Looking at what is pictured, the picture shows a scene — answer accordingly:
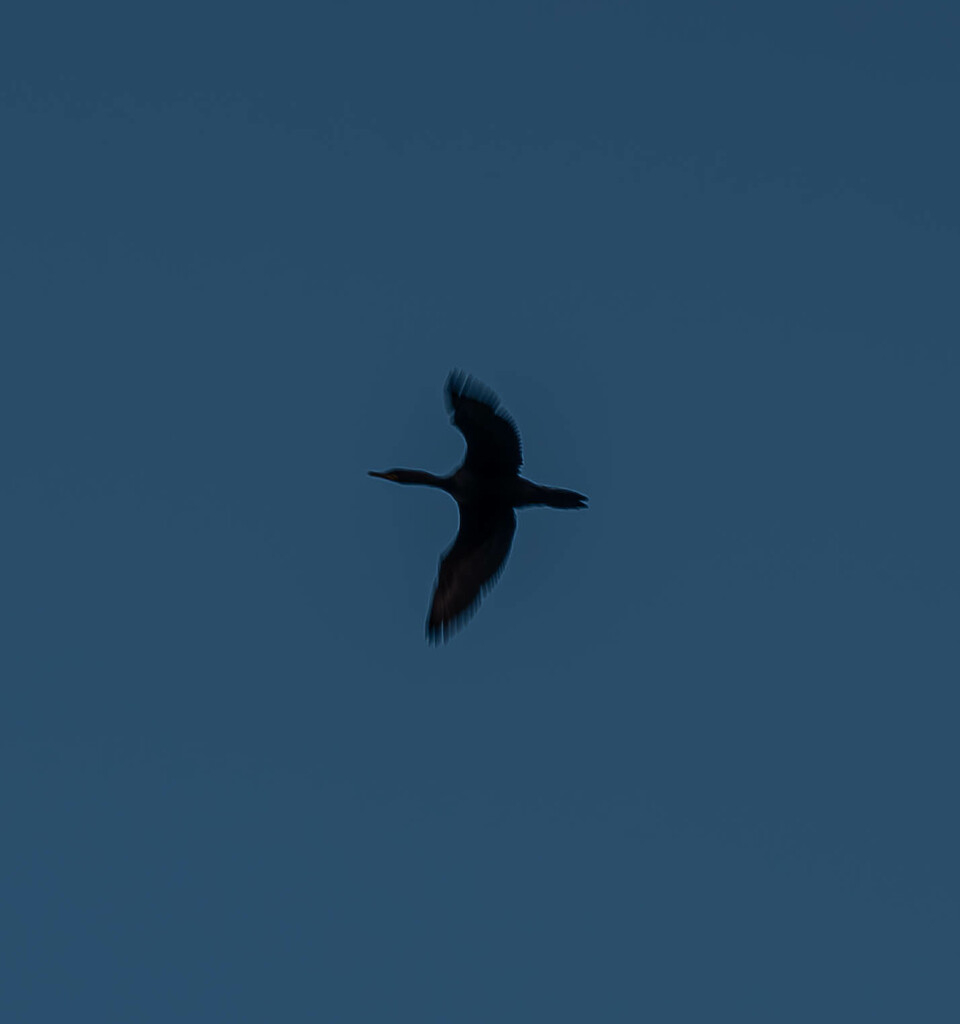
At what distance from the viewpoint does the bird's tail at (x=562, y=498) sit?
36.2 meters

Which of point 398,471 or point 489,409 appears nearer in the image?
point 489,409

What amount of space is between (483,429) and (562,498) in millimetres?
1435

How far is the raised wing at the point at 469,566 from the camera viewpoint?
3609 centimetres

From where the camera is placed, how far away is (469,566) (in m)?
36.4

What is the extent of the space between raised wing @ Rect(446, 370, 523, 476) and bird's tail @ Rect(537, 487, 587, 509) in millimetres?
476

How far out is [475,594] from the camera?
36188mm

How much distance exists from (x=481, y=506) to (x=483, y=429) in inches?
56.4

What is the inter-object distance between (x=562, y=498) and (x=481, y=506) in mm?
1146

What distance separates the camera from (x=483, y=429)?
35.7 meters

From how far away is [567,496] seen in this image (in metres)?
36.2

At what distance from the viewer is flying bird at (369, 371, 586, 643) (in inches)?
1411

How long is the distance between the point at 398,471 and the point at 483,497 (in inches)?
59.0

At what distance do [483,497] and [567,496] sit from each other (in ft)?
3.81

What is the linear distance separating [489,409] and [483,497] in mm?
1726
